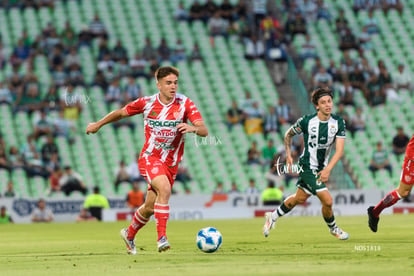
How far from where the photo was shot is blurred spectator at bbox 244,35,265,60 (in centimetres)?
3566

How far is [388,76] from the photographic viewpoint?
3475 cm

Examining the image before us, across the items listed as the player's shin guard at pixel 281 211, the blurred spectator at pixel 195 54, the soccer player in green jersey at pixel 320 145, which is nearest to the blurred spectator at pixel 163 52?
the blurred spectator at pixel 195 54

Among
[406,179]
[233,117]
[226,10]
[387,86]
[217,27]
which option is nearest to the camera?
[406,179]

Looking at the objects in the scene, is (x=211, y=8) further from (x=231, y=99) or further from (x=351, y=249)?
(x=351, y=249)

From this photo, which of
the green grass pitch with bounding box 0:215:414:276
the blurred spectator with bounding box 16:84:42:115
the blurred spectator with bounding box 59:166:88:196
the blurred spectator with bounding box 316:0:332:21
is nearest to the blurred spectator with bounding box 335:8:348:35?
the blurred spectator with bounding box 316:0:332:21

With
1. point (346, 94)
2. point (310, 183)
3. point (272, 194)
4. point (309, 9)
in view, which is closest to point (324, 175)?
point (310, 183)

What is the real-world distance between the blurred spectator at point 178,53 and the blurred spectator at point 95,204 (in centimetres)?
864

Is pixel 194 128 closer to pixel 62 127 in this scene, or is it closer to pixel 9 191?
pixel 9 191

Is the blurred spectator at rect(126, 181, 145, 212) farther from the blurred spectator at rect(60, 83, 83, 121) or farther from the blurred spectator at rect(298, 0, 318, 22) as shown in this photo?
the blurred spectator at rect(298, 0, 318, 22)

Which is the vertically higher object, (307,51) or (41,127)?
(307,51)

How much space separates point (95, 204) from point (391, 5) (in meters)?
17.7

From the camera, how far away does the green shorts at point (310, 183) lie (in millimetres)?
14844

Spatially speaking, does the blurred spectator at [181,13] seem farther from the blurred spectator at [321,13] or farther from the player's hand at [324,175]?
the player's hand at [324,175]

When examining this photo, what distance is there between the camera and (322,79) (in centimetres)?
3344
